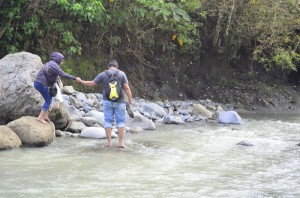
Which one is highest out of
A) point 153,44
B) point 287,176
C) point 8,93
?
point 153,44

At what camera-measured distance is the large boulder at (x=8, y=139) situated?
7.96 metres

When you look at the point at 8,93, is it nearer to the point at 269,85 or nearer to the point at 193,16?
the point at 193,16

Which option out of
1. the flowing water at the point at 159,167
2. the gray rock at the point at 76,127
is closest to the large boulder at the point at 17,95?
the flowing water at the point at 159,167

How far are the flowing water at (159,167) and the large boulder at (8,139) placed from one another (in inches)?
5.9

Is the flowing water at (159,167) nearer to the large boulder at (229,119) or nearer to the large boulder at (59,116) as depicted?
the large boulder at (59,116)

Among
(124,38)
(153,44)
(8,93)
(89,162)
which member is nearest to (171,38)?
(153,44)

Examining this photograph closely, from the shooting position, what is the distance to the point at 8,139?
8.07m

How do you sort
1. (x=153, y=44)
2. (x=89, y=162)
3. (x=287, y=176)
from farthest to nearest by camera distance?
(x=153, y=44) < (x=89, y=162) < (x=287, y=176)

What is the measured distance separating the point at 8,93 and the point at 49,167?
277 centimetres

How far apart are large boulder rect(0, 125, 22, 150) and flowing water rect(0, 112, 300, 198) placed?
0.15 meters

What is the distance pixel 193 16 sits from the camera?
1636 cm

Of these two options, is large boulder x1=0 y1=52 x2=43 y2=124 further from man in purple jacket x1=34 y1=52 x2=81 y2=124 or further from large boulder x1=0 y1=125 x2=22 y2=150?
large boulder x1=0 y1=125 x2=22 y2=150

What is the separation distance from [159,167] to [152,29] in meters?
8.70

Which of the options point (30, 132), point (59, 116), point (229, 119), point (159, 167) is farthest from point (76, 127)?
point (229, 119)
